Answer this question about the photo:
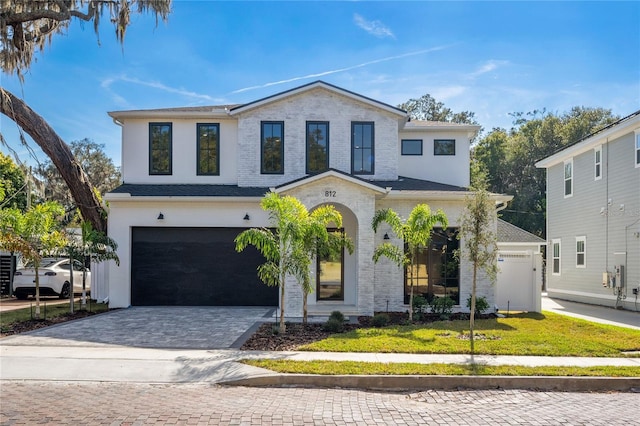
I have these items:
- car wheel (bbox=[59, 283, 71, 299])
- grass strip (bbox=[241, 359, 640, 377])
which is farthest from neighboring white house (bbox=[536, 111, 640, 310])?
car wheel (bbox=[59, 283, 71, 299])

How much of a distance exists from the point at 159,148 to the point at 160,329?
784 cm

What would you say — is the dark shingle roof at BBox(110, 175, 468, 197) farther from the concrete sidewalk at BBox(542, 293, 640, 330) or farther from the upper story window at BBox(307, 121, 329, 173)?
the concrete sidewalk at BBox(542, 293, 640, 330)

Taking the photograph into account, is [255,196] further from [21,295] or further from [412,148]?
[21,295]

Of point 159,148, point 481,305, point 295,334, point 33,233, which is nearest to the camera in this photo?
point 295,334

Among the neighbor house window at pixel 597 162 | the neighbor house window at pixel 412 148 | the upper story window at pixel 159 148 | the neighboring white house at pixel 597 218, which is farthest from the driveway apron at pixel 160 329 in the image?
the neighbor house window at pixel 597 162

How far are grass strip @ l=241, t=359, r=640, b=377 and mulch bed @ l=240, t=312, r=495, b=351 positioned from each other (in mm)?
1380

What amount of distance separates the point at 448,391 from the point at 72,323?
10055 millimetres

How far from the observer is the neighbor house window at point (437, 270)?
581 inches

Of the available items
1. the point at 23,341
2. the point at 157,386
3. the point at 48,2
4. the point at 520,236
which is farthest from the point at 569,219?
the point at 48,2

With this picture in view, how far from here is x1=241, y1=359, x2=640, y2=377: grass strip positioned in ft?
24.4

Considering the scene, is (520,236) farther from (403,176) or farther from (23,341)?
(23,341)

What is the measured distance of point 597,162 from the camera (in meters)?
18.8

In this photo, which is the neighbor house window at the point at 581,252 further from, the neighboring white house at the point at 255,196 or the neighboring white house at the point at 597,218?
the neighboring white house at the point at 255,196

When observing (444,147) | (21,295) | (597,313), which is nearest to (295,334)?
(444,147)
